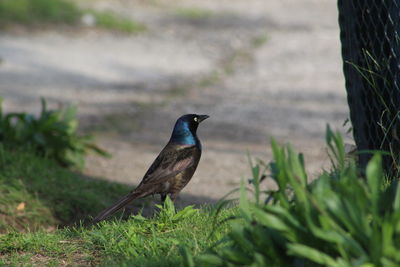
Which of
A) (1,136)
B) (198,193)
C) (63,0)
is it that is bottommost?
(198,193)

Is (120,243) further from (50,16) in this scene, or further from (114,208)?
(50,16)

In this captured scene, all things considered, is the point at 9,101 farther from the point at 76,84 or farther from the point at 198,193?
the point at 198,193

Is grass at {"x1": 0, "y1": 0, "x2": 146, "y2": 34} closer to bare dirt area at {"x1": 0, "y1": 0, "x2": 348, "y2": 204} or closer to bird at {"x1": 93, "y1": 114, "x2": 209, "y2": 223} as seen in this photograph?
bare dirt area at {"x1": 0, "y1": 0, "x2": 348, "y2": 204}

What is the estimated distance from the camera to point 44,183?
631cm

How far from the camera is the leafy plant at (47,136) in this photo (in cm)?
699

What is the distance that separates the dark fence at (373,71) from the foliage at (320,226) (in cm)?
153

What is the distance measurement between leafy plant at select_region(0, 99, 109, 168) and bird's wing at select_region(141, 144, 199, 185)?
2015mm

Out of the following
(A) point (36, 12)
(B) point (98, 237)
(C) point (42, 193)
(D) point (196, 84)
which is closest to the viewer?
(B) point (98, 237)

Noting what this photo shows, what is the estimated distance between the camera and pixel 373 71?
510 centimetres

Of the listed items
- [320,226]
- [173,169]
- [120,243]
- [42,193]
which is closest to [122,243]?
[120,243]

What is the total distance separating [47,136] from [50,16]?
26.4 ft

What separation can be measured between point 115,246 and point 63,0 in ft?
40.8

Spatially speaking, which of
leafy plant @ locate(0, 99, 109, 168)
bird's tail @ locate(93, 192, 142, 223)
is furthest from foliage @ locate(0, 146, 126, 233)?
bird's tail @ locate(93, 192, 142, 223)

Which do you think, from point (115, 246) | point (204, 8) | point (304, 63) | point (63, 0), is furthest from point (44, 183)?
point (204, 8)
